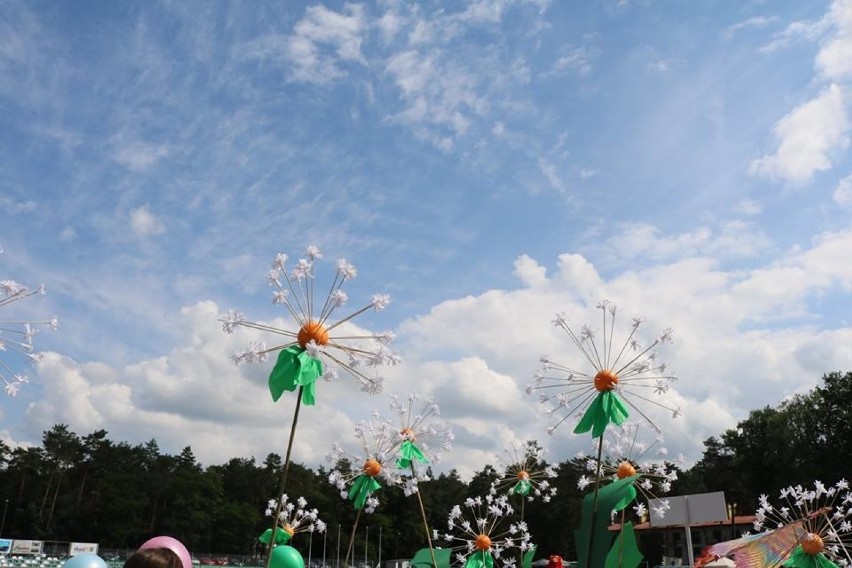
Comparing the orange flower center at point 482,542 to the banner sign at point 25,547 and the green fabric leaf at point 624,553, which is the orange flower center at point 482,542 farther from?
the banner sign at point 25,547

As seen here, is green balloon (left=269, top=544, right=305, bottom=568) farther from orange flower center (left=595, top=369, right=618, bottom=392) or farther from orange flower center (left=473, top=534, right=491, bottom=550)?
orange flower center (left=595, top=369, right=618, bottom=392)

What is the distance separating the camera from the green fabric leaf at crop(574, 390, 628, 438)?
6984mm

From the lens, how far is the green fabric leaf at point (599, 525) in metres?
5.73

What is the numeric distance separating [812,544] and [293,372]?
7.64 meters

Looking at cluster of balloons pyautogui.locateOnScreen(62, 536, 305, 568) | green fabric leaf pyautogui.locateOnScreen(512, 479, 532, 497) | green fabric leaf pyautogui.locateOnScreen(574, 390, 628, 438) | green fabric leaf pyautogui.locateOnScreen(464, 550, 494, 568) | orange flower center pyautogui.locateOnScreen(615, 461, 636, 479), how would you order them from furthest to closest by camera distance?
green fabric leaf pyautogui.locateOnScreen(512, 479, 532, 497)
green fabric leaf pyautogui.locateOnScreen(464, 550, 494, 568)
orange flower center pyautogui.locateOnScreen(615, 461, 636, 479)
green fabric leaf pyautogui.locateOnScreen(574, 390, 628, 438)
cluster of balloons pyautogui.locateOnScreen(62, 536, 305, 568)

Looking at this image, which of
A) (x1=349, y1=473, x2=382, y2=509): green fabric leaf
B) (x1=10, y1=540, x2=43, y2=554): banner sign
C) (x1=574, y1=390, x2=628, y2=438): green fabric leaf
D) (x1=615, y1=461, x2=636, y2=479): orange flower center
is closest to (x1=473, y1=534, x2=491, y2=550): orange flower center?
(x1=349, y1=473, x2=382, y2=509): green fabric leaf

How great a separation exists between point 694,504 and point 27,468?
8359cm

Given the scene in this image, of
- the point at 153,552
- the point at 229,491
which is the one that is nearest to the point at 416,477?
the point at 153,552

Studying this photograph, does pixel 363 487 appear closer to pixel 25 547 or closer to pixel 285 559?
pixel 285 559

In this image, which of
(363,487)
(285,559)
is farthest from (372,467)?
(285,559)

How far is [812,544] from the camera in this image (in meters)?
9.54

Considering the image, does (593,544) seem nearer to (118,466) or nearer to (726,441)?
(726,441)

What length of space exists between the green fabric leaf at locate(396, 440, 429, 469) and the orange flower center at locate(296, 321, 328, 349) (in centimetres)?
496

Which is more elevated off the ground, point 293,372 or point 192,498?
point 192,498
